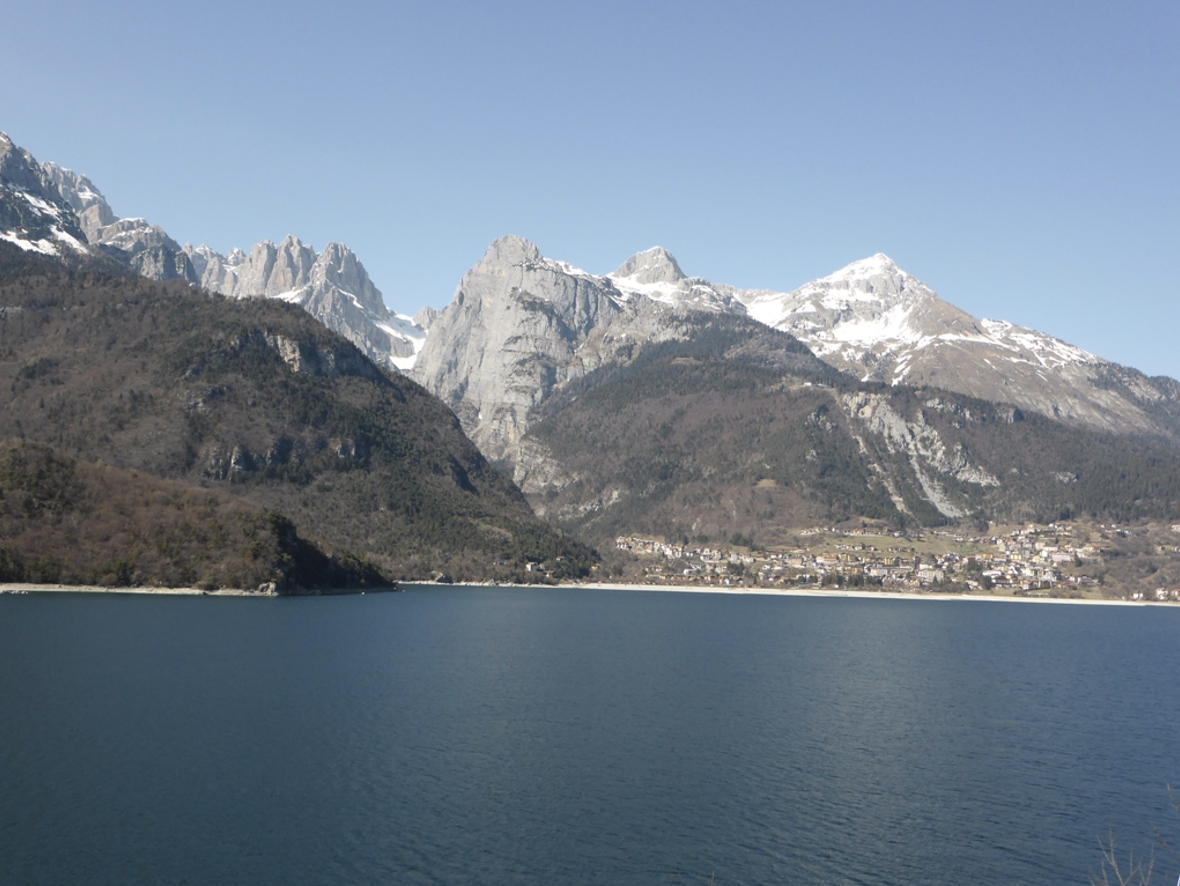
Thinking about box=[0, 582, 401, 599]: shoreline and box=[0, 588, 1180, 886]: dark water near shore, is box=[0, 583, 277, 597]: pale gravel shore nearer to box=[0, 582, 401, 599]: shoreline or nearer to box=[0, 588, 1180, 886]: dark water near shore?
box=[0, 582, 401, 599]: shoreline

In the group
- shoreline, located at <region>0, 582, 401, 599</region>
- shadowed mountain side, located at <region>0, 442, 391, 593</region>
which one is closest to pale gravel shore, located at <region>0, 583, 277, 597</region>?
shoreline, located at <region>0, 582, 401, 599</region>

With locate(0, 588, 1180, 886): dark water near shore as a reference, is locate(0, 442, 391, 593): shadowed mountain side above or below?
above

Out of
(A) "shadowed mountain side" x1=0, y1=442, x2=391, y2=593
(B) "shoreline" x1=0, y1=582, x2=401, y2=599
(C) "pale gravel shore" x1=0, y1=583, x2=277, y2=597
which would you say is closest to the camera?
(B) "shoreline" x1=0, y1=582, x2=401, y2=599

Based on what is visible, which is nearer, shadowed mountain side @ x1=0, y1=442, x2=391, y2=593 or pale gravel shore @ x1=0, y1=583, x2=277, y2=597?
pale gravel shore @ x1=0, y1=583, x2=277, y2=597

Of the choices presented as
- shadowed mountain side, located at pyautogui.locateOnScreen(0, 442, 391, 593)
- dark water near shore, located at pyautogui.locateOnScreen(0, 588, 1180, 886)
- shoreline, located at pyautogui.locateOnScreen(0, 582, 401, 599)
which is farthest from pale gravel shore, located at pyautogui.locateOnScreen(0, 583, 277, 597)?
dark water near shore, located at pyautogui.locateOnScreen(0, 588, 1180, 886)

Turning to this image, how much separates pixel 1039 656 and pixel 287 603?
10336 centimetres

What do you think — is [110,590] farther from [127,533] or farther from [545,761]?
[545,761]

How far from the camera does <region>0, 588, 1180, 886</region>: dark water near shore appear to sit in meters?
38.1

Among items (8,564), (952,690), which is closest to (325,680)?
(952,690)

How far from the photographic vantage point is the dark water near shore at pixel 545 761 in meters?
38.1

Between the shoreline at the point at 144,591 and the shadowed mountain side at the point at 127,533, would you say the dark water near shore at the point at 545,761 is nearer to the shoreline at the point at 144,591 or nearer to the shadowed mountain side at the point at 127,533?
the shoreline at the point at 144,591

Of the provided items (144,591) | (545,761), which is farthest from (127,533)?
(545,761)

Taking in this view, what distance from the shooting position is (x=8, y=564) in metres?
130

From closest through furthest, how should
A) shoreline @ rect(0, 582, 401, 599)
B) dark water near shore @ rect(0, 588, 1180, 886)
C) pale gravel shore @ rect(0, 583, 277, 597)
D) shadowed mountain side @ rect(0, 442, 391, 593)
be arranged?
dark water near shore @ rect(0, 588, 1180, 886) → shoreline @ rect(0, 582, 401, 599) → pale gravel shore @ rect(0, 583, 277, 597) → shadowed mountain side @ rect(0, 442, 391, 593)
